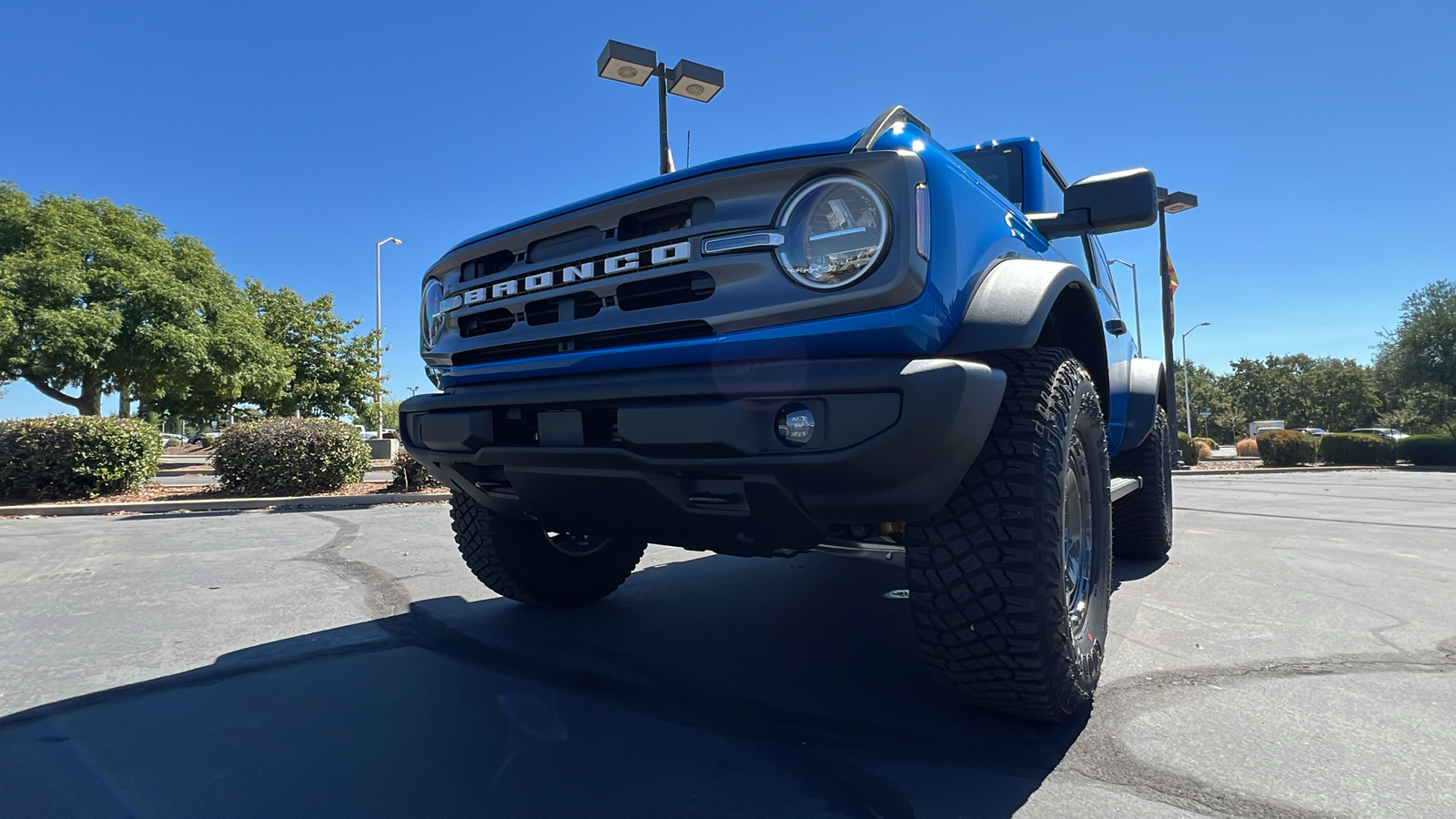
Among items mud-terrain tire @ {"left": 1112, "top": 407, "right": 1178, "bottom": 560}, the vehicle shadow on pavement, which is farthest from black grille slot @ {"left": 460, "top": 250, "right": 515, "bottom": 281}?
mud-terrain tire @ {"left": 1112, "top": 407, "right": 1178, "bottom": 560}

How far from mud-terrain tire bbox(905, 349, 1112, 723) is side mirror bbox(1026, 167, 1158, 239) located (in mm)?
661

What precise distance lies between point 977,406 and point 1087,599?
107 cm

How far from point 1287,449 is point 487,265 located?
81.2 ft

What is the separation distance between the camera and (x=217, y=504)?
9.10 metres

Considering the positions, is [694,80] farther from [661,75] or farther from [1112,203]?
[1112,203]

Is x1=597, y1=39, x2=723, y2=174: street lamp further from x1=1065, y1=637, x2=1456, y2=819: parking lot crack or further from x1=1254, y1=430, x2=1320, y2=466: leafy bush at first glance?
x1=1254, y1=430, x2=1320, y2=466: leafy bush

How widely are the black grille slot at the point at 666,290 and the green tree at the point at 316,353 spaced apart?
30033 mm

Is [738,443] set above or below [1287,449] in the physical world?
above

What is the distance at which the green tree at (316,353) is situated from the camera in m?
28.4

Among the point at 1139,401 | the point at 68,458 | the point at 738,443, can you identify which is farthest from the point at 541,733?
the point at 68,458

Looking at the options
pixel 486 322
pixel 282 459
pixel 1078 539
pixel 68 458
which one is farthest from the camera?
pixel 282 459

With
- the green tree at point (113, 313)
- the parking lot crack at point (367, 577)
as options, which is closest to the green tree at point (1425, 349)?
the parking lot crack at point (367, 577)

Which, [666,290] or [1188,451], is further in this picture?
[1188,451]

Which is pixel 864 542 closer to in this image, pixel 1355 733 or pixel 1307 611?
pixel 1355 733
